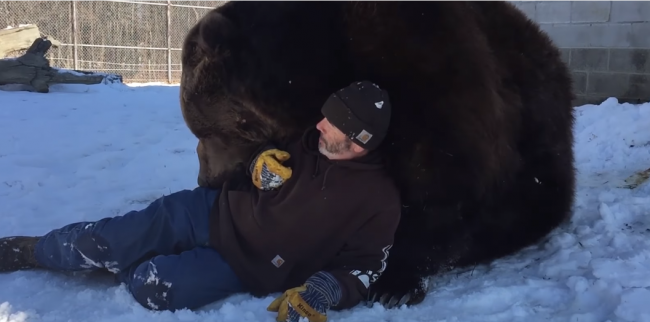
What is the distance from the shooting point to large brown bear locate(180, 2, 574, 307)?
6.35 feet

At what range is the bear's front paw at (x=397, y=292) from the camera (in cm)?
194

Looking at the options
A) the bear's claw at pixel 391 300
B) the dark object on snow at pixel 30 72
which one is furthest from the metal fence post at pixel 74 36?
the bear's claw at pixel 391 300

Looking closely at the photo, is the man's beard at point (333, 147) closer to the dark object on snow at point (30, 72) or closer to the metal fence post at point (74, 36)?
the dark object on snow at point (30, 72)

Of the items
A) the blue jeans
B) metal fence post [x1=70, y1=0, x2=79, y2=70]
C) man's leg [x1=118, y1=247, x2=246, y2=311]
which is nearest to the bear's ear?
the blue jeans

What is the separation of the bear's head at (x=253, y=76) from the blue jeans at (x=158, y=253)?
244 millimetres

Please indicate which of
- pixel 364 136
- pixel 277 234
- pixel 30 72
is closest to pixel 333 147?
pixel 364 136

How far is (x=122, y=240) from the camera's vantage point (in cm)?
207

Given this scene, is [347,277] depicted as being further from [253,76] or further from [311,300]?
[253,76]

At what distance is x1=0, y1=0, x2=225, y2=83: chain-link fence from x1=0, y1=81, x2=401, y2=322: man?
973 centimetres

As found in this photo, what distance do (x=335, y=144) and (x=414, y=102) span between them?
31cm

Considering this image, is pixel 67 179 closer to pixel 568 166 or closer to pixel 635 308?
pixel 568 166

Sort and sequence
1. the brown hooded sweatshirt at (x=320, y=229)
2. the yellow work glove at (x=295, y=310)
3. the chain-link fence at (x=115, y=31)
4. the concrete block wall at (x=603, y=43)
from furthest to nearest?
the chain-link fence at (x=115, y=31) → the concrete block wall at (x=603, y=43) → the brown hooded sweatshirt at (x=320, y=229) → the yellow work glove at (x=295, y=310)

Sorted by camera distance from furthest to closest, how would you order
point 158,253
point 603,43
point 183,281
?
point 603,43, point 158,253, point 183,281

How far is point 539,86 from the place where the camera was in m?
2.41
